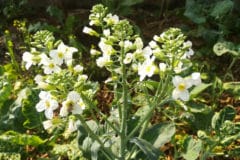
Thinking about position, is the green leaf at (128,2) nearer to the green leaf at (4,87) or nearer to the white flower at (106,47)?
the green leaf at (4,87)

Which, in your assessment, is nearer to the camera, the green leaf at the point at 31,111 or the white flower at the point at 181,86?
the white flower at the point at 181,86

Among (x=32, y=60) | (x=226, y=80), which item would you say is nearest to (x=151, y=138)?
(x=32, y=60)

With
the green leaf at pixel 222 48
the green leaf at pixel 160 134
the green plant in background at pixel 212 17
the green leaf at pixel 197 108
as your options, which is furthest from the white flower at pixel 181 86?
the green plant in background at pixel 212 17

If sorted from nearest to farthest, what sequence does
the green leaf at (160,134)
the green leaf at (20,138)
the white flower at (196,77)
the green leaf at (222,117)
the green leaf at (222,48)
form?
the white flower at (196,77) → the green leaf at (160,134) → the green leaf at (222,117) → the green leaf at (20,138) → the green leaf at (222,48)

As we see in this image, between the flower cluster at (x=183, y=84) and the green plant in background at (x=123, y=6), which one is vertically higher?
the flower cluster at (x=183, y=84)

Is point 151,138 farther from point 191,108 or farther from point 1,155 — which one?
point 1,155

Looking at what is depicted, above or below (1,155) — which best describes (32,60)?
above

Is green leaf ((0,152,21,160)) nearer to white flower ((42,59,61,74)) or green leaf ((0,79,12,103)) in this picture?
green leaf ((0,79,12,103))

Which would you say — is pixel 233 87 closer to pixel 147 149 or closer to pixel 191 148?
pixel 191 148
